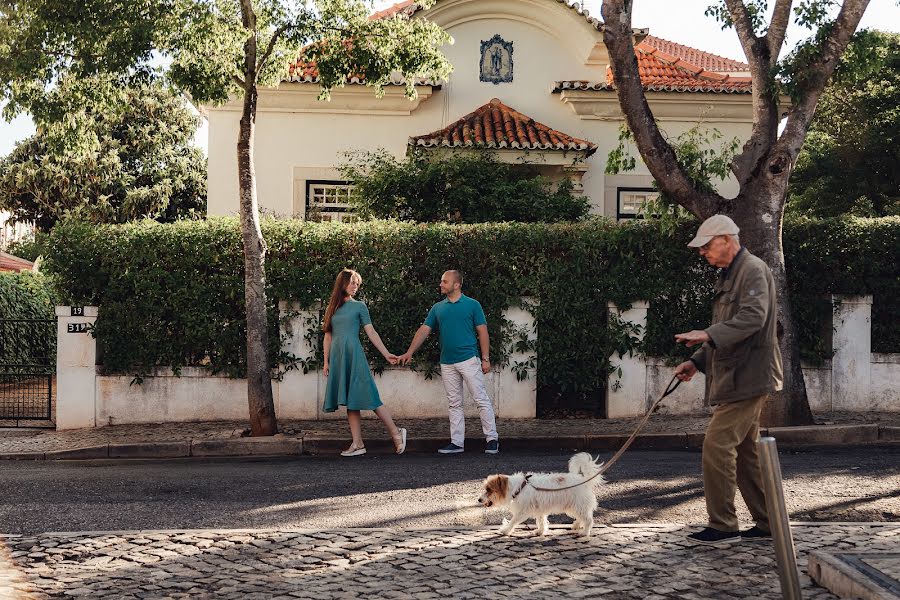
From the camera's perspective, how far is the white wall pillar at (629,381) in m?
13.5

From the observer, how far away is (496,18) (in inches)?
834

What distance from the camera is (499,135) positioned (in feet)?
62.2

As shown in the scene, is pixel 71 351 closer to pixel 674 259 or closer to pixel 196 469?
pixel 196 469

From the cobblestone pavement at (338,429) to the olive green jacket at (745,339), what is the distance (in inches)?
218

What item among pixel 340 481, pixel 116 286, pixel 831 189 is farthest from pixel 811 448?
pixel 831 189

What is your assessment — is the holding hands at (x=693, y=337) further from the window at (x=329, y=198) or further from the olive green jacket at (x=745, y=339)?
the window at (x=329, y=198)

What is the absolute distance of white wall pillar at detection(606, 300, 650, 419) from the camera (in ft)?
44.2

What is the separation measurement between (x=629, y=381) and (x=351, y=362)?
4.52 metres

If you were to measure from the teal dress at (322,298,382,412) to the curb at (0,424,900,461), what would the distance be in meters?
0.78

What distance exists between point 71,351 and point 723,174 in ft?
28.6

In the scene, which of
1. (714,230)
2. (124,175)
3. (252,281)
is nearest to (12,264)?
(124,175)

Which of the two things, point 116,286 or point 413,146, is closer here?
point 116,286

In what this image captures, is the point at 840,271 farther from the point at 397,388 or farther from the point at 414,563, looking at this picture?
the point at 414,563

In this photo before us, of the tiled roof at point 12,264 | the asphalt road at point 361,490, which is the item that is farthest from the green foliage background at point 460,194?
the tiled roof at point 12,264
